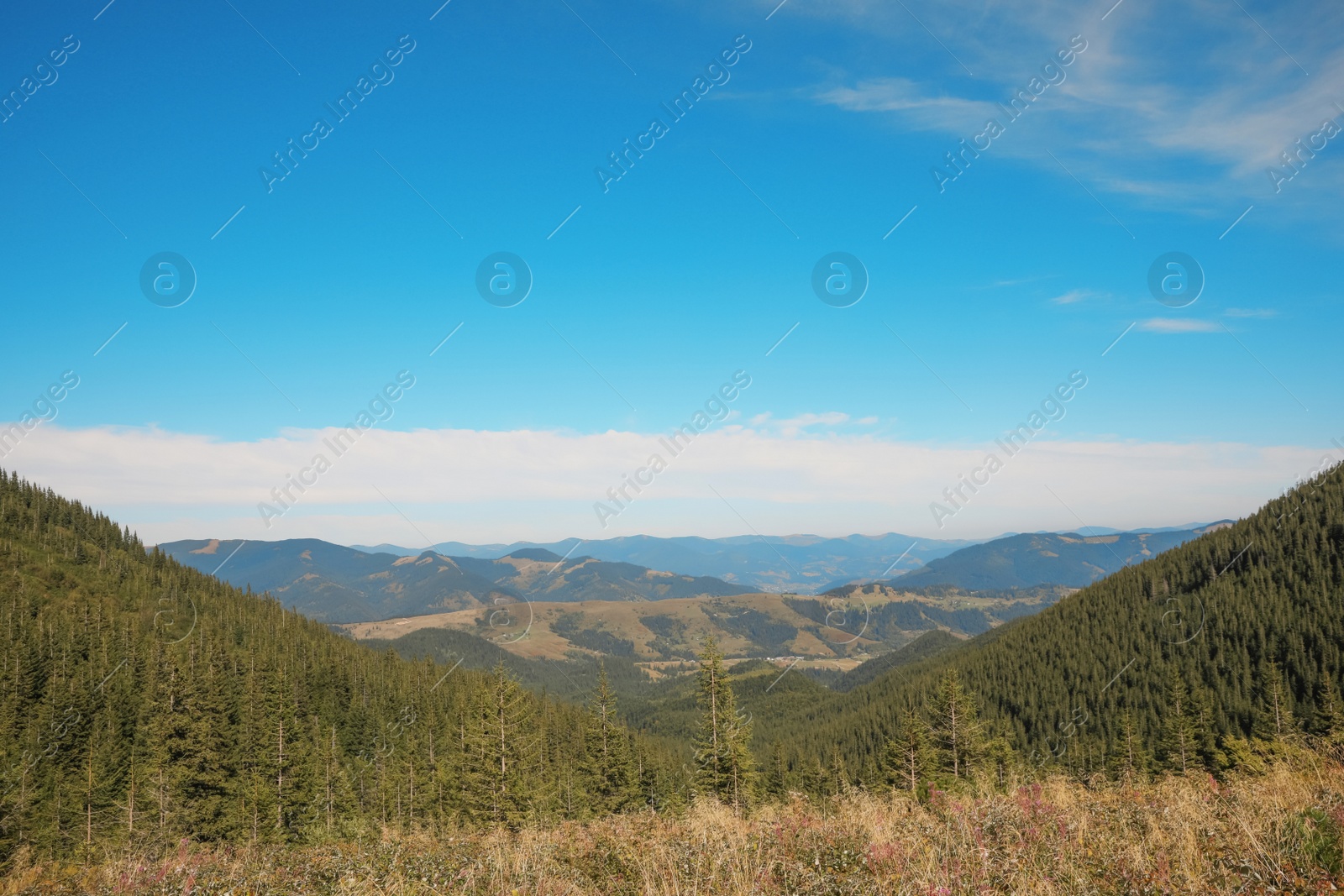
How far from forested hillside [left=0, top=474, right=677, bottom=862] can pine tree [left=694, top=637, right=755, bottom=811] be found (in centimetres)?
1154

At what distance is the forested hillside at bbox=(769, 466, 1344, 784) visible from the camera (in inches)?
4875

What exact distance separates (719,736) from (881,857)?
123 feet

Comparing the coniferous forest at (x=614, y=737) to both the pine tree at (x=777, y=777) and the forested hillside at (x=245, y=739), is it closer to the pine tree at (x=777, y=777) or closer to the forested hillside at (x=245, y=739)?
the forested hillside at (x=245, y=739)

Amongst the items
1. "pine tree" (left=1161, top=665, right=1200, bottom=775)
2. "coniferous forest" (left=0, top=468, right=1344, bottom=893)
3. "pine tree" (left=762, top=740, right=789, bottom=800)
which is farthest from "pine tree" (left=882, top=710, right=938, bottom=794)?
"pine tree" (left=1161, top=665, right=1200, bottom=775)

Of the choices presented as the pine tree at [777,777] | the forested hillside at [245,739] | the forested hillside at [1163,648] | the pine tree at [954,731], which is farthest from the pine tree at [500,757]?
the forested hillside at [1163,648]

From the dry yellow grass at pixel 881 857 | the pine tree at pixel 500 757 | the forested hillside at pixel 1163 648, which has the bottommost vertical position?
the forested hillside at pixel 1163 648

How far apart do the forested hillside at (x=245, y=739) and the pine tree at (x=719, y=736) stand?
37.9ft

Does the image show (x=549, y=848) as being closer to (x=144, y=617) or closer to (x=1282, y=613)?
(x=144, y=617)

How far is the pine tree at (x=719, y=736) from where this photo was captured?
42031 millimetres

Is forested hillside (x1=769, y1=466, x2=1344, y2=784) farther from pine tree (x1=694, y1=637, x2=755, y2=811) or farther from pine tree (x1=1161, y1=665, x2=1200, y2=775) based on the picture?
pine tree (x1=694, y1=637, x2=755, y2=811)

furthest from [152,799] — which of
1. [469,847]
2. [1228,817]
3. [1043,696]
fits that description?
[1043,696]

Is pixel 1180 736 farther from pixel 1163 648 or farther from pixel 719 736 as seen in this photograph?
pixel 1163 648

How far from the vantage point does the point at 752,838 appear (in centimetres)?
948

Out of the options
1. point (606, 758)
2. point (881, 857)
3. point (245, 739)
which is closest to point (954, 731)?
point (606, 758)
